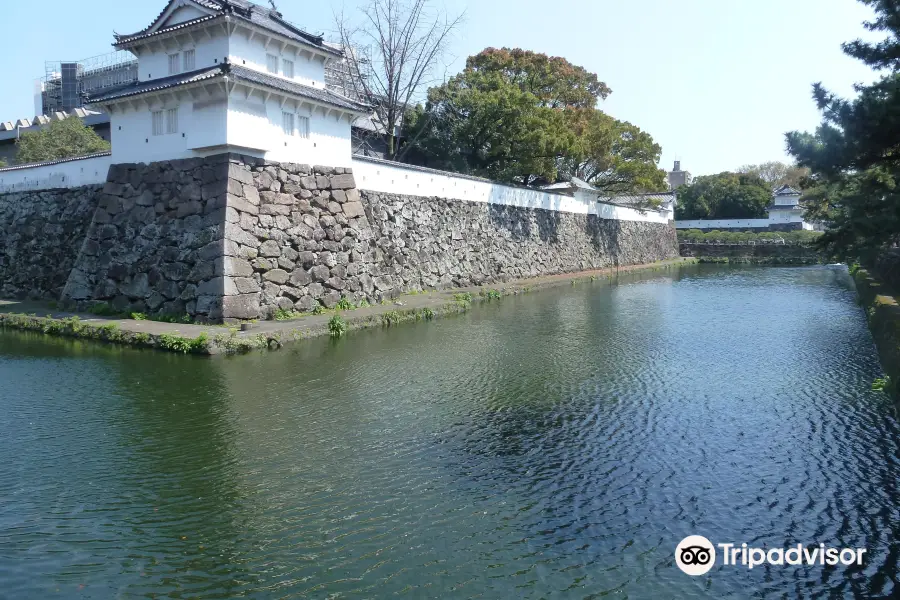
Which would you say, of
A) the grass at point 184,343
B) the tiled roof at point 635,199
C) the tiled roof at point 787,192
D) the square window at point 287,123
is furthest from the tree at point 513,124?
the tiled roof at point 787,192

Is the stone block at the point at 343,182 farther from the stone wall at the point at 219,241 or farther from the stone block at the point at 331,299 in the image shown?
the stone block at the point at 331,299

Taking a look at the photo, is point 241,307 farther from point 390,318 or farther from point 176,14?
point 176,14

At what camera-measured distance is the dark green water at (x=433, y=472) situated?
198 inches

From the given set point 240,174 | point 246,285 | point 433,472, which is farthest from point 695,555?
point 240,174

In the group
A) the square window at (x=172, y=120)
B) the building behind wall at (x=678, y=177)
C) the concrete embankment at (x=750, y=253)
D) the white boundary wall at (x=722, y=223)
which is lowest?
the concrete embankment at (x=750, y=253)

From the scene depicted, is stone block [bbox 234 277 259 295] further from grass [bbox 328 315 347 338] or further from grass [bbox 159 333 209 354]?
grass [bbox 159 333 209 354]

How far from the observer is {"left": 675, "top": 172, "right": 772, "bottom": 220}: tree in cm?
6500

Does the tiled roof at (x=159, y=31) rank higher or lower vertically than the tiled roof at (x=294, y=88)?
higher

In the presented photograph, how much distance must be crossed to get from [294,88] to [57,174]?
863 centimetres

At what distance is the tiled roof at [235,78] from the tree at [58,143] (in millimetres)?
11819

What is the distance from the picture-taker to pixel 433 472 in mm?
7023

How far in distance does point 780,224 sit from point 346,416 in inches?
2492

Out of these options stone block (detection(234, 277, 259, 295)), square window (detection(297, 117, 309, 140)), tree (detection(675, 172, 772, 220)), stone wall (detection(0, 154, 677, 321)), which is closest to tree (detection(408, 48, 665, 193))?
stone wall (detection(0, 154, 677, 321))

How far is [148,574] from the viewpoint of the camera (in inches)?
197
